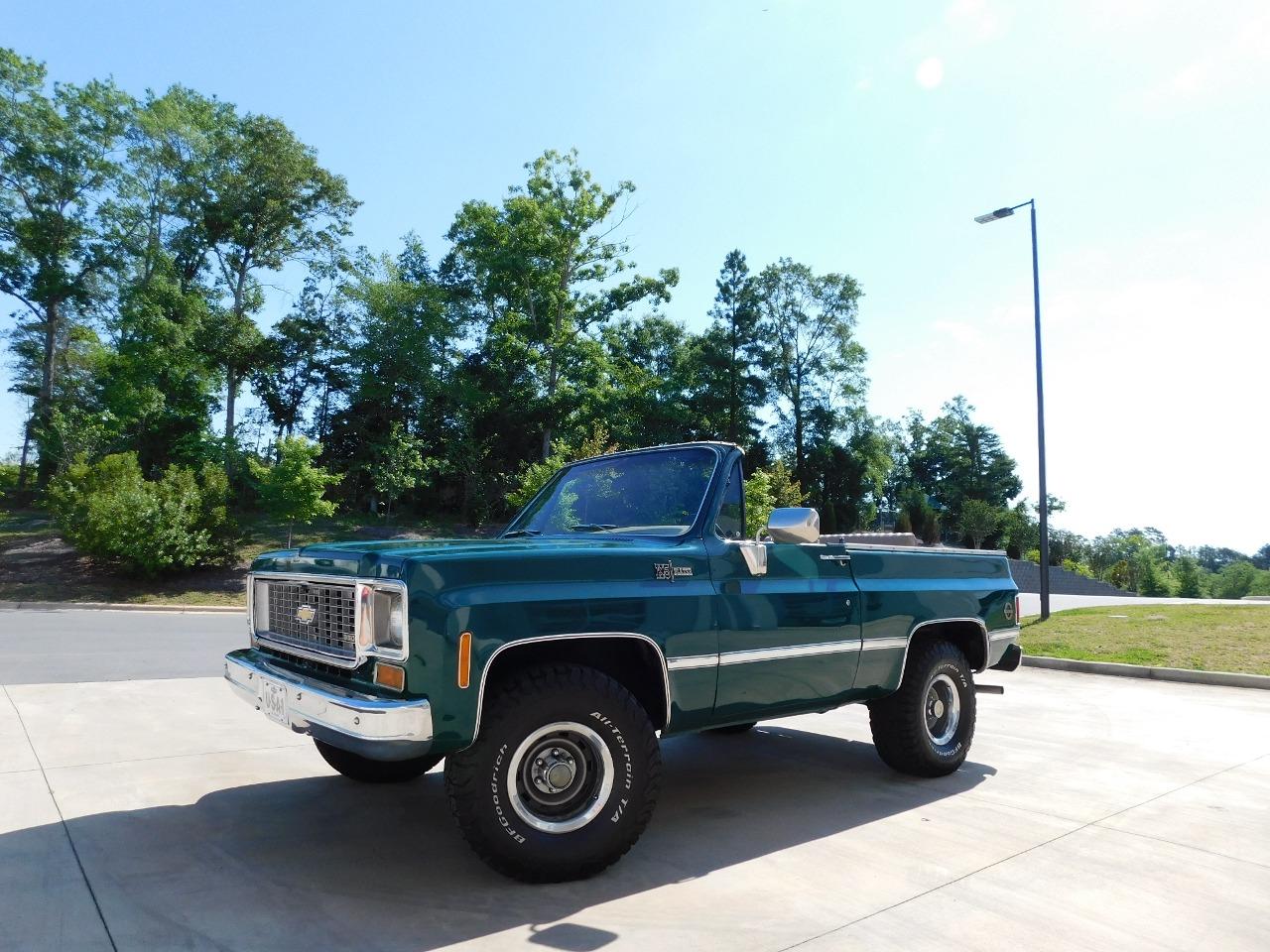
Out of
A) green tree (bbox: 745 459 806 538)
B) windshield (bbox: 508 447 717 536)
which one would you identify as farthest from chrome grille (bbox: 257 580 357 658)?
green tree (bbox: 745 459 806 538)

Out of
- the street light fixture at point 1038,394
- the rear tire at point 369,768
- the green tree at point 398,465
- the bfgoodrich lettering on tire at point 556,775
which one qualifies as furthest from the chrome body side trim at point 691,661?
the green tree at point 398,465

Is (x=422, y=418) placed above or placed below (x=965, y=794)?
above

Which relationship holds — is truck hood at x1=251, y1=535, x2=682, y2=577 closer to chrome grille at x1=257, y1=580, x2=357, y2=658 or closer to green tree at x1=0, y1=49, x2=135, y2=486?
chrome grille at x1=257, y1=580, x2=357, y2=658

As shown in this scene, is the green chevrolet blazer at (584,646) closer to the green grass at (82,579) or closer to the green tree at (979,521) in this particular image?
the green grass at (82,579)

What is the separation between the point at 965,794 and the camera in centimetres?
506

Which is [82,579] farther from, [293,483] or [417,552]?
[417,552]

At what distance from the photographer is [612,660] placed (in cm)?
398

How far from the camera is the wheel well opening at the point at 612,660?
359 centimetres

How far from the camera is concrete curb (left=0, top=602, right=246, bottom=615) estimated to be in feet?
64.4

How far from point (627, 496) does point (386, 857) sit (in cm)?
218

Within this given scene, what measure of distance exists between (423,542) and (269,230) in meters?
42.1

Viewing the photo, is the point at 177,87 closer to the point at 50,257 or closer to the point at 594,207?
the point at 50,257

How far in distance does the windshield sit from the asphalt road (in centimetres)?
632

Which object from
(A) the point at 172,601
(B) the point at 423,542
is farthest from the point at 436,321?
(B) the point at 423,542
